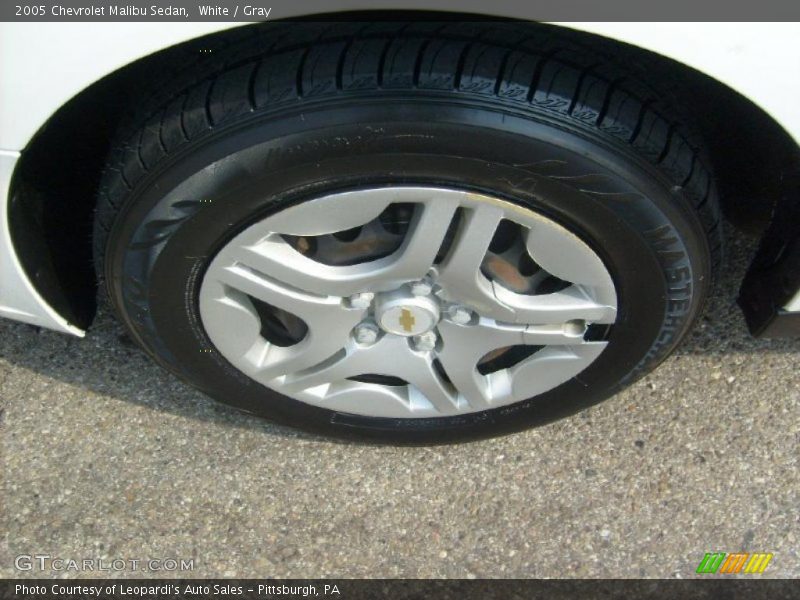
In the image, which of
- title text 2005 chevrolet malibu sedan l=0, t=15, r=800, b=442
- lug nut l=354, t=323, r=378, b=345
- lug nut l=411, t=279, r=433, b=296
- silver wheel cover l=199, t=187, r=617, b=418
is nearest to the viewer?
title text 2005 chevrolet malibu sedan l=0, t=15, r=800, b=442

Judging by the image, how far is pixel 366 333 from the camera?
5.58 ft

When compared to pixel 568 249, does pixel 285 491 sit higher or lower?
lower

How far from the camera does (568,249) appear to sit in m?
1.48

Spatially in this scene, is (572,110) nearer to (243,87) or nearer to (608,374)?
(243,87)

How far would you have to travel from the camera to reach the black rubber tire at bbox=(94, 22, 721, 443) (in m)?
1.31

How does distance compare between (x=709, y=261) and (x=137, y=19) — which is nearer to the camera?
(x=137, y=19)

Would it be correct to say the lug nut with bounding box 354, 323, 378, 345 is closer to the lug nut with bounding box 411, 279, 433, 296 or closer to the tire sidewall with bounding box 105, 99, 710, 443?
the lug nut with bounding box 411, 279, 433, 296

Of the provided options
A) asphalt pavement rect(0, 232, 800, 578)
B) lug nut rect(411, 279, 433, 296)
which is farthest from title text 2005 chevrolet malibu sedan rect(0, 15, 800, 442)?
asphalt pavement rect(0, 232, 800, 578)

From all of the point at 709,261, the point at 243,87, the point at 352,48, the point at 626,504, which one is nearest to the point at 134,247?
the point at 243,87

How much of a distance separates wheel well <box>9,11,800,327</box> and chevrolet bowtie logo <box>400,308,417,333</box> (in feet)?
1.85

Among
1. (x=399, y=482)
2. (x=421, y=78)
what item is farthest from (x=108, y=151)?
A: (x=399, y=482)

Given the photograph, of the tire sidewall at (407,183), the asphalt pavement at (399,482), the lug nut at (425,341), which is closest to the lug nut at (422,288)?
the lug nut at (425,341)

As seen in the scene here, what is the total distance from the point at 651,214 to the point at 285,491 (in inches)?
42.5

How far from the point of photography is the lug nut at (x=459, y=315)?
1.64 metres
